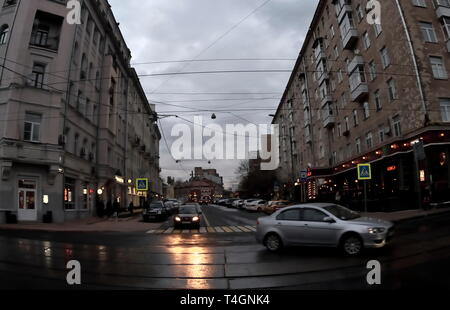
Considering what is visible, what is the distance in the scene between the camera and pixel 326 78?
134ft

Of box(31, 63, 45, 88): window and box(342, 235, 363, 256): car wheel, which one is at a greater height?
box(31, 63, 45, 88): window

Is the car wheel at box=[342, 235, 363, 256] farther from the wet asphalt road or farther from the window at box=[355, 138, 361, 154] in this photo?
the window at box=[355, 138, 361, 154]

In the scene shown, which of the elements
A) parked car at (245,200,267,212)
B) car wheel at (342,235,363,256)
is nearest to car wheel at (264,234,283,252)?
car wheel at (342,235,363,256)

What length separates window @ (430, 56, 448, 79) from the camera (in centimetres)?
2433

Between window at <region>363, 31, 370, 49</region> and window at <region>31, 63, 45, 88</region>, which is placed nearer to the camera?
window at <region>31, 63, 45, 88</region>

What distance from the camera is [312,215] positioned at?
10477 mm

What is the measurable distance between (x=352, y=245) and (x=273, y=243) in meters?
2.51

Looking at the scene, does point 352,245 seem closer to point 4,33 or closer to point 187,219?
point 187,219

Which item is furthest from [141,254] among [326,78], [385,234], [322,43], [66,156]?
[322,43]

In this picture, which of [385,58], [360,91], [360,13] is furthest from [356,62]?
[360,13]

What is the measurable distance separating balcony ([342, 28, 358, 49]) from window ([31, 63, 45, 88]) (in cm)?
2691

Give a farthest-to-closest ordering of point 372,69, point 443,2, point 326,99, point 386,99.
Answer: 1. point 326,99
2. point 372,69
3. point 386,99
4. point 443,2

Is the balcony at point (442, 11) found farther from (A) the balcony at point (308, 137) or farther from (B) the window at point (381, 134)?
(A) the balcony at point (308, 137)
